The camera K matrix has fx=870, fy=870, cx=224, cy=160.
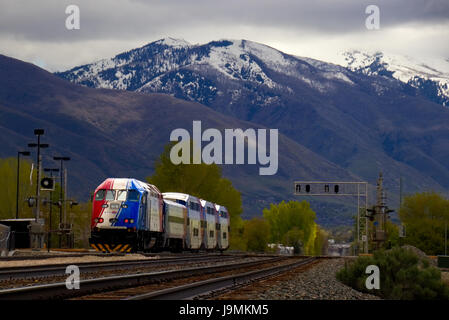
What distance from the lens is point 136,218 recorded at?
163 ft

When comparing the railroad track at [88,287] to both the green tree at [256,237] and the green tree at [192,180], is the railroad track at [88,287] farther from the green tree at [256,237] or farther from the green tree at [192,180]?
the green tree at [256,237]

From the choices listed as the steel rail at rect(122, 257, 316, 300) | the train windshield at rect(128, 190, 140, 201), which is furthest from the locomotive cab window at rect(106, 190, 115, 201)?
the steel rail at rect(122, 257, 316, 300)

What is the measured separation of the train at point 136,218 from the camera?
4981cm

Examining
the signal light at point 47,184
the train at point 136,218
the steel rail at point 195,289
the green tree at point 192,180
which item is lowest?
the steel rail at point 195,289

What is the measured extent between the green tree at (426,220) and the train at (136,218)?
64.9 metres

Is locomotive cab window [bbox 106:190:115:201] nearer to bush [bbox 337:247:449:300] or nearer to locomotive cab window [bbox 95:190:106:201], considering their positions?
locomotive cab window [bbox 95:190:106:201]

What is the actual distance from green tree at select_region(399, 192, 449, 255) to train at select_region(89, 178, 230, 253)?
64913 millimetres

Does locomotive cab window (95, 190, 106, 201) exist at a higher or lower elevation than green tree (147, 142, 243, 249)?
lower

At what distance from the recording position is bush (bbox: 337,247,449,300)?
26.5m

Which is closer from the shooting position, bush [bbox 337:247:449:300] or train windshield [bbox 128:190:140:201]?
bush [bbox 337:247:449:300]

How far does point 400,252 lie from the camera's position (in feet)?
103

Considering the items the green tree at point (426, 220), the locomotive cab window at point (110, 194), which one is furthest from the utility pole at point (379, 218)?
the locomotive cab window at point (110, 194)
